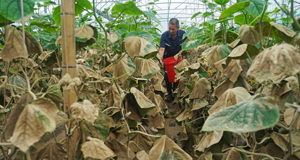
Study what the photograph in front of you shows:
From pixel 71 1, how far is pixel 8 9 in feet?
0.69

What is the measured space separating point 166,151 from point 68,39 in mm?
630

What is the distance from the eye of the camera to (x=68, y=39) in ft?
3.11

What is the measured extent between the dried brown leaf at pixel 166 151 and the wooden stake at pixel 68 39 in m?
0.43

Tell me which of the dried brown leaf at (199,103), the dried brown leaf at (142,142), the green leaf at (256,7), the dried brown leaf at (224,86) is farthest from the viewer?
the dried brown leaf at (199,103)

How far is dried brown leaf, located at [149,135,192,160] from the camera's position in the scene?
3.62ft

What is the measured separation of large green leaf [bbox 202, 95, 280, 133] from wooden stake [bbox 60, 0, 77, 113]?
56 cm

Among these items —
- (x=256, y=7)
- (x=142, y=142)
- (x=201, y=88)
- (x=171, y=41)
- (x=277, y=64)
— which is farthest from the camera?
(x=171, y=41)

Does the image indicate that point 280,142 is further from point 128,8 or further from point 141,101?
point 128,8

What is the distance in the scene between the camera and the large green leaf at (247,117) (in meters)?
0.61

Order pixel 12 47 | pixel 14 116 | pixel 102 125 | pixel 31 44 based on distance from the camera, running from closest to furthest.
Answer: pixel 14 116 < pixel 12 47 < pixel 31 44 < pixel 102 125

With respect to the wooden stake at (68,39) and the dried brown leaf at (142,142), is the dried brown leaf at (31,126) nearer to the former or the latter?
the wooden stake at (68,39)

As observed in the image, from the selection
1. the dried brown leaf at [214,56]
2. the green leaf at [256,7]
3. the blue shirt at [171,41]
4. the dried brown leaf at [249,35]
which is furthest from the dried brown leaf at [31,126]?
the blue shirt at [171,41]

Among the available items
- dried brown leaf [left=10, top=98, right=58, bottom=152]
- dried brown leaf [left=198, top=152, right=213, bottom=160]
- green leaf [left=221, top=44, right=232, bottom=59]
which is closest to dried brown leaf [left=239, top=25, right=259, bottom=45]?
green leaf [left=221, top=44, right=232, bottom=59]

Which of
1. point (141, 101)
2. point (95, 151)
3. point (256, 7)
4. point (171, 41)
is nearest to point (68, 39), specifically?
point (95, 151)
